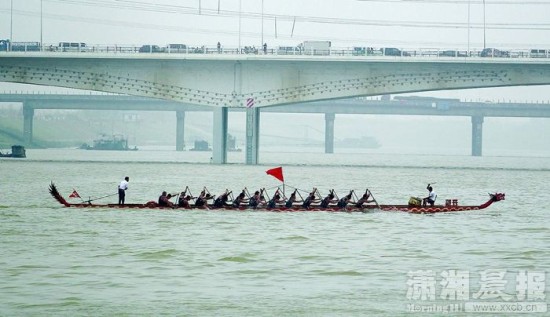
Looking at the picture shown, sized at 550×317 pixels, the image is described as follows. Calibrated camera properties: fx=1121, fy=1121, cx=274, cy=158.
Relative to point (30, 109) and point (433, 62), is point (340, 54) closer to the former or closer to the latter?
point (433, 62)

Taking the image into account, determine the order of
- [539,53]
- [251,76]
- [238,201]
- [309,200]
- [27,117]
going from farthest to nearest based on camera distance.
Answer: [27,117] < [251,76] < [539,53] < [238,201] < [309,200]

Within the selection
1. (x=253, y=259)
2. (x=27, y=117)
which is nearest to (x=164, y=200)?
(x=253, y=259)

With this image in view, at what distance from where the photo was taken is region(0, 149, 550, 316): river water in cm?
2520

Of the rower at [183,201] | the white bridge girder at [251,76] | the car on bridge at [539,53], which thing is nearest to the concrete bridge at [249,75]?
the white bridge girder at [251,76]

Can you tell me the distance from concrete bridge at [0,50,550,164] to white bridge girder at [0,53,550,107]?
0.26 feet

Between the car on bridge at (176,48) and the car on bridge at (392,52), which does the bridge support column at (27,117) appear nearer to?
the car on bridge at (176,48)

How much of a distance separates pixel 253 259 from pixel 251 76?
60.3 meters

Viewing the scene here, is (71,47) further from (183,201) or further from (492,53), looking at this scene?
(183,201)

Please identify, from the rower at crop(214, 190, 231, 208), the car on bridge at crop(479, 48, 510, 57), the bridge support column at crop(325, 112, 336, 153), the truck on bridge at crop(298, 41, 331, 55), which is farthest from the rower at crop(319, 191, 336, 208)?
the bridge support column at crop(325, 112, 336, 153)

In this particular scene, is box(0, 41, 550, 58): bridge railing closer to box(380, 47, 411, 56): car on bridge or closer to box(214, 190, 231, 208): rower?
box(380, 47, 411, 56): car on bridge

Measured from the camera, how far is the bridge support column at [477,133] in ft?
576

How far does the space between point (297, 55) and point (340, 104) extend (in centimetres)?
7847

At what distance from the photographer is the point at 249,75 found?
91.8 meters

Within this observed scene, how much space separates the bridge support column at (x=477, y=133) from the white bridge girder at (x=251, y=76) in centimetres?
8710
